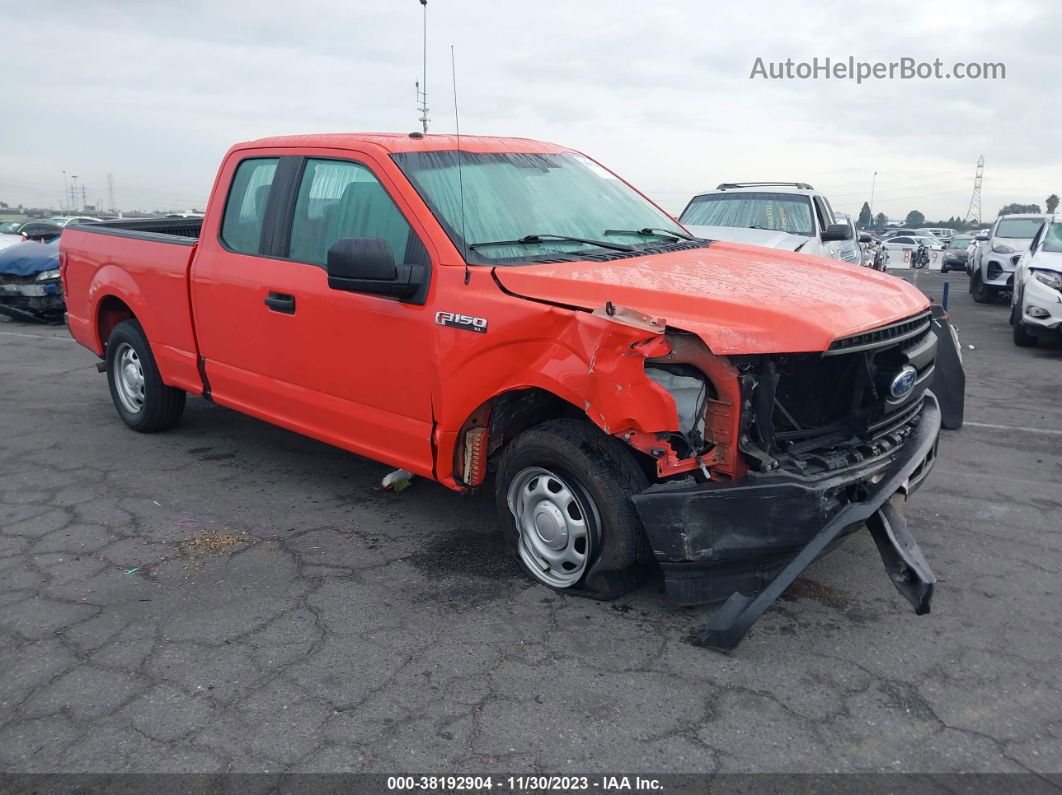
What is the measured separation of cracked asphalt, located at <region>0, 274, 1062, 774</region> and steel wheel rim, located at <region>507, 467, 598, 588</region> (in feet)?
0.41

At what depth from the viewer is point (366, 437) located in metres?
4.35

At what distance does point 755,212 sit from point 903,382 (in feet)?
24.2

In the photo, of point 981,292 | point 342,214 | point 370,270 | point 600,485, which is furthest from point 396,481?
point 981,292

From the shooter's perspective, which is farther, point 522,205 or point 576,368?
point 522,205

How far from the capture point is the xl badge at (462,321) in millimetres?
3629

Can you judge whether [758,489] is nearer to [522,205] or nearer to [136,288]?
[522,205]

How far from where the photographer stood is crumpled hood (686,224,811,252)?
9.36 m

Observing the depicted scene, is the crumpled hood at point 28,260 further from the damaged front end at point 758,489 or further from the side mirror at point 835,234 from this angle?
the damaged front end at point 758,489

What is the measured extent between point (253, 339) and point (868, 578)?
3.43 m

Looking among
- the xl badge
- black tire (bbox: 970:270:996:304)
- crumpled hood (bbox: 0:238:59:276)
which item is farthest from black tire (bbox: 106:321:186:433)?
black tire (bbox: 970:270:996:304)

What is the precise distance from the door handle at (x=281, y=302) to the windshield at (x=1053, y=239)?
32.5 feet

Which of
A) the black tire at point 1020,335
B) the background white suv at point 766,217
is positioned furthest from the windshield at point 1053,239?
the background white suv at point 766,217

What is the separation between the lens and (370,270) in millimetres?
3752

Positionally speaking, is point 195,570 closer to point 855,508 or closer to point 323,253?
point 323,253
